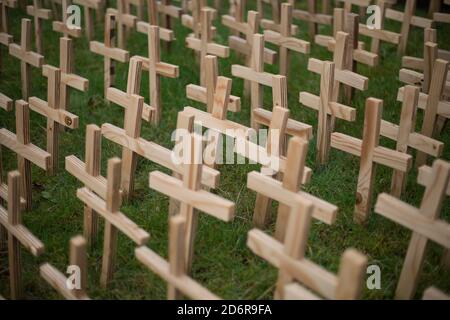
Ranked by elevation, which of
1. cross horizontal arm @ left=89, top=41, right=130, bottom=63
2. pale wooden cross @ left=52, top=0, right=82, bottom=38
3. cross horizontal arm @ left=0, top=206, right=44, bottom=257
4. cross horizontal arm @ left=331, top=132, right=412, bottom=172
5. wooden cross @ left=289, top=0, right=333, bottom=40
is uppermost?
wooden cross @ left=289, top=0, right=333, bottom=40

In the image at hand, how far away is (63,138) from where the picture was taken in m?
3.71

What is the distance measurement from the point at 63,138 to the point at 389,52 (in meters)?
2.88

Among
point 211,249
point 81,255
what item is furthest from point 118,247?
point 81,255

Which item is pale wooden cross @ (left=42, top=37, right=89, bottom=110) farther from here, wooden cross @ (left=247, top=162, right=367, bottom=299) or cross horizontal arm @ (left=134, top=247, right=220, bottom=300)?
wooden cross @ (left=247, top=162, right=367, bottom=299)

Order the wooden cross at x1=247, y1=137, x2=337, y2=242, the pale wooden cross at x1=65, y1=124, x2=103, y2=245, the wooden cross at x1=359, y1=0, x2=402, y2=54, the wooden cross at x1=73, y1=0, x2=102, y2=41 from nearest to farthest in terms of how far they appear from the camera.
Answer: the wooden cross at x1=247, y1=137, x2=337, y2=242 → the pale wooden cross at x1=65, y1=124, x2=103, y2=245 → the wooden cross at x1=359, y1=0, x2=402, y2=54 → the wooden cross at x1=73, y1=0, x2=102, y2=41

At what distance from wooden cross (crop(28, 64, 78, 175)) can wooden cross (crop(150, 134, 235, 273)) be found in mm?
983

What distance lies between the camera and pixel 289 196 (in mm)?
2182

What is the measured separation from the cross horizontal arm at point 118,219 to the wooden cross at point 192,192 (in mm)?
181

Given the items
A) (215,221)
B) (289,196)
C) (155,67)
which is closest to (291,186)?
(289,196)

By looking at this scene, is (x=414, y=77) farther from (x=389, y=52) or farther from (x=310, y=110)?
(x=389, y=52)

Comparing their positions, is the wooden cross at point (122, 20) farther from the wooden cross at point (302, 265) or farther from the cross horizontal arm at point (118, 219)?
the wooden cross at point (302, 265)

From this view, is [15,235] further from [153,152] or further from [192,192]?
[192,192]

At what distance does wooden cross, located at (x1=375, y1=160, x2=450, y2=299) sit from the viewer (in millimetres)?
1996

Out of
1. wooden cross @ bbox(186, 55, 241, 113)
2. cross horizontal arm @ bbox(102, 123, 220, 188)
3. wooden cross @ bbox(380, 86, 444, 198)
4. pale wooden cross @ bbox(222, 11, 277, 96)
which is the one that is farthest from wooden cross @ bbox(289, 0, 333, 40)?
cross horizontal arm @ bbox(102, 123, 220, 188)
